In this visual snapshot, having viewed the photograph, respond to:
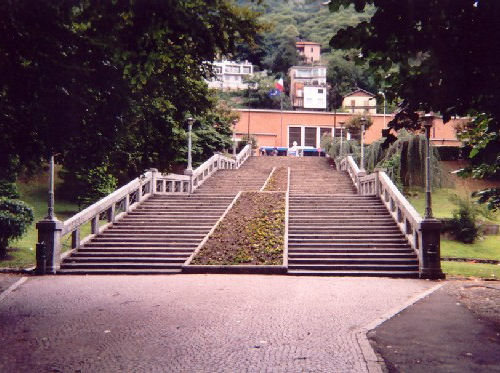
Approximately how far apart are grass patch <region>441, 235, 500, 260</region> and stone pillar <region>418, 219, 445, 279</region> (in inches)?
271

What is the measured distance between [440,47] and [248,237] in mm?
12631

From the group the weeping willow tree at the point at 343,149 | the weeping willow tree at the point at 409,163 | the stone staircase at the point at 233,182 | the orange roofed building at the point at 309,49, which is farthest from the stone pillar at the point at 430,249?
the orange roofed building at the point at 309,49

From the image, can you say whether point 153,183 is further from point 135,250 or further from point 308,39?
point 308,39

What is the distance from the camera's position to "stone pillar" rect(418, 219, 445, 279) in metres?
15.0

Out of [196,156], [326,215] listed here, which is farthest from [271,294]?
[196,156]

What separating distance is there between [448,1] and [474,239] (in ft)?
70.2

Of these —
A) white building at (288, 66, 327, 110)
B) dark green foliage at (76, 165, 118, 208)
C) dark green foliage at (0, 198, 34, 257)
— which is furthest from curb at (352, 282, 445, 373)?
white building at (288, 66, 327, 110)

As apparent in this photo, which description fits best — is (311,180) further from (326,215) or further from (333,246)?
(333,246)

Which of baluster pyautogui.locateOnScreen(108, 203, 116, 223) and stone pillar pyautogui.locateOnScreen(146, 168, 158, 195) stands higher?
stone pillar pyautogui.locateOnScreen(146, 168, 158, 195)

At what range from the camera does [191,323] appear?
8672 millimetres

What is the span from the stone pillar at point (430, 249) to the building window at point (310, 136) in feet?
163

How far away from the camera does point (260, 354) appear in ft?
22.5

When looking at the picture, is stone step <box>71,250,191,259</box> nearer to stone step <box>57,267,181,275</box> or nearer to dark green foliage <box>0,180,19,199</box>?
stone step <box>57,267,181,275</box>

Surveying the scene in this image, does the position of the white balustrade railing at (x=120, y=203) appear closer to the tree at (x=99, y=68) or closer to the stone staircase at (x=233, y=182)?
the stone staircase at (x=233, y=182)
